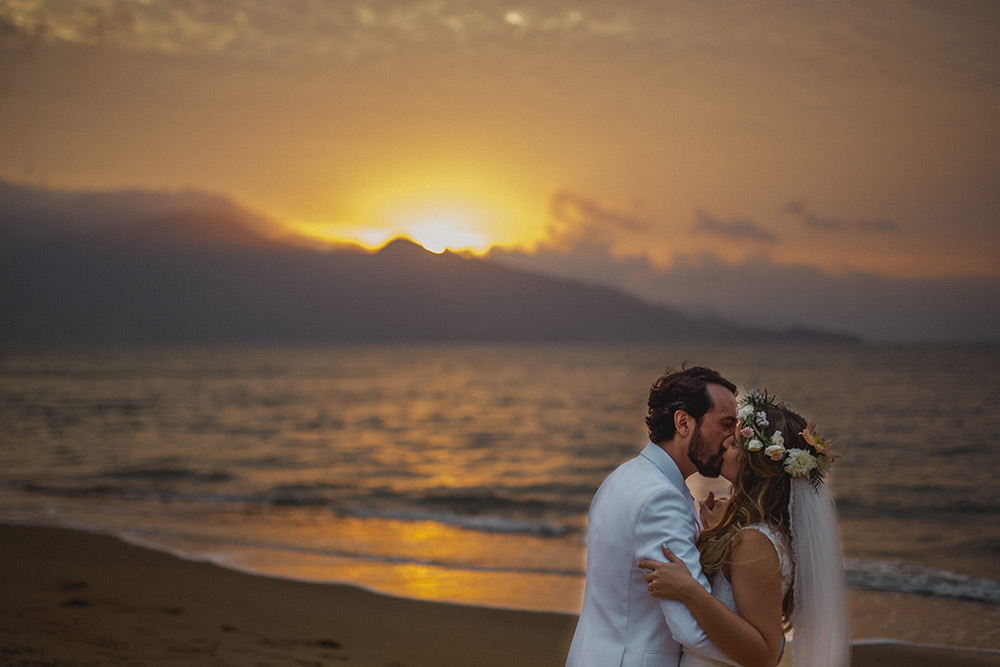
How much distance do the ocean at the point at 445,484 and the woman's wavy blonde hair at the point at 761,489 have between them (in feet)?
1.25

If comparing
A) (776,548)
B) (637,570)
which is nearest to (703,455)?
(776,548)

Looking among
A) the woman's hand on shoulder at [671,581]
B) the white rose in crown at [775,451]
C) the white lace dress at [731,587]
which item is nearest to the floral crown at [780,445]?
the white rose in crown at [775,451]

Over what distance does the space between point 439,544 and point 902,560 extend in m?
6.74

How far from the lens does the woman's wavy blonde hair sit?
2920 mm

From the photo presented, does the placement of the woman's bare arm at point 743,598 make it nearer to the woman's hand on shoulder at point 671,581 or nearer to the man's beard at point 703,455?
the woman's hand on shoulder at point 671,581

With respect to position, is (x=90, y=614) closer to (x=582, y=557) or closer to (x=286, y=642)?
(x=286, y=642)

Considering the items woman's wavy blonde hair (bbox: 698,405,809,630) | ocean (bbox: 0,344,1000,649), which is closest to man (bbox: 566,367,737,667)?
woman's wavy blonde hair (bbox: 698,405,809,630)

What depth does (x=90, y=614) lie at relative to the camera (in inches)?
302

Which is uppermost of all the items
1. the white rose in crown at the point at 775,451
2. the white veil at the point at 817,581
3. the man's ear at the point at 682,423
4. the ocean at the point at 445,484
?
the man's ear at the point at 682,423

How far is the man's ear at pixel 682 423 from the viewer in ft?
9.36

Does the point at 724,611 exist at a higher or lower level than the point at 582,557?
higher

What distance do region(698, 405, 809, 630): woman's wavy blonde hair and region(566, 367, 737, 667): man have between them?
131 mm

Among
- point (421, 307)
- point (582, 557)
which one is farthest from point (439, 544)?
point (421, 307)

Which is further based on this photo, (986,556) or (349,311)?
(349,311)
